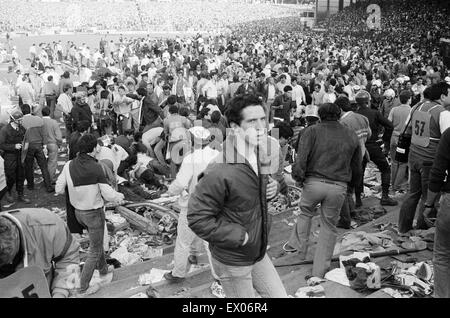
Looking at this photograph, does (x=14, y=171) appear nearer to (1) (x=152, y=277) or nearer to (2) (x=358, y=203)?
(1) (x=152, y=277)

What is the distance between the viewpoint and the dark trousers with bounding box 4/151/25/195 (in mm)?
8055

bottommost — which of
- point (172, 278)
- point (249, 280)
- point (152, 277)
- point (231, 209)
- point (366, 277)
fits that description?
point (152, 277)

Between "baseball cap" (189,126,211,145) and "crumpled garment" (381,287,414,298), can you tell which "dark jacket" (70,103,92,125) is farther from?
"crumpled garment" (381,287,414,298)

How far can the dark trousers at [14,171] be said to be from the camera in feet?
26.4

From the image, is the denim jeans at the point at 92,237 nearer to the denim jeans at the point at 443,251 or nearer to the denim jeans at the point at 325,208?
the denim jeans at the point at 325,208

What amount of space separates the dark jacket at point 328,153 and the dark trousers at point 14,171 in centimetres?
545

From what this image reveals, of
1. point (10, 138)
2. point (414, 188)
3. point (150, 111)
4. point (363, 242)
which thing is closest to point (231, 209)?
point (363, 242)

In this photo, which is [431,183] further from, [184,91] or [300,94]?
[184,91]

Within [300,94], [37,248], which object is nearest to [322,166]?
[37,248]

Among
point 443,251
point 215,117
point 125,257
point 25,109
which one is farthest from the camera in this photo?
point 25,109

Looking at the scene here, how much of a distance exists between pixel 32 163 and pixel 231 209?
6617mm

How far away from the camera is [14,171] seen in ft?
26.7

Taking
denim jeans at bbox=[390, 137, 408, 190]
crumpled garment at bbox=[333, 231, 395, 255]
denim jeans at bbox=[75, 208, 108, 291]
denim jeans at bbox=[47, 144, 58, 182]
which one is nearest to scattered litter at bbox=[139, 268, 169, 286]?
denim jeans at bbox=[75, 208, 108, 291]

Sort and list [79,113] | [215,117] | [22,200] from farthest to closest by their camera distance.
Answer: [79,113], [22,200], [215,117]
